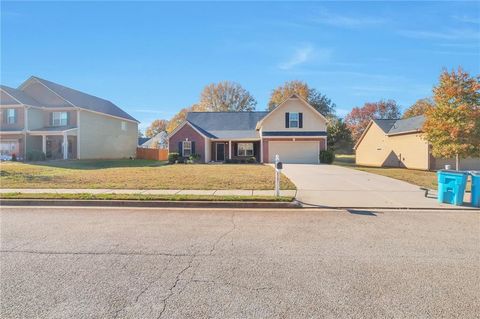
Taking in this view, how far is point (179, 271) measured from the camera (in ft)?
12.9

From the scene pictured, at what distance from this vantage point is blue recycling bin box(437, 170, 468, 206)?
27.7ft

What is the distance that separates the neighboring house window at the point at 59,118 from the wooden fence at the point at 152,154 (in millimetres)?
10864

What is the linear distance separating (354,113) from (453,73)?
48819 millimetres

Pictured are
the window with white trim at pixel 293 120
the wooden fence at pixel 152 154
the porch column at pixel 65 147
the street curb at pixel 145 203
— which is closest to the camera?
the street curb at pixel 145 203

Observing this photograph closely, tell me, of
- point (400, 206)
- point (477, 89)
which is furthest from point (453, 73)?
point (400, 206)

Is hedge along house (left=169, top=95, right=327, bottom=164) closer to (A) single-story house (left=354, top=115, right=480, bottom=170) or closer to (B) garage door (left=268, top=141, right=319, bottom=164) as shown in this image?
(B) garage door (left=268, top=141, right=319, bottom=164)

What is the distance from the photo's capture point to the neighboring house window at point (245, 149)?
104 feet

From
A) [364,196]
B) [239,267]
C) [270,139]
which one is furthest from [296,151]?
[239,267]

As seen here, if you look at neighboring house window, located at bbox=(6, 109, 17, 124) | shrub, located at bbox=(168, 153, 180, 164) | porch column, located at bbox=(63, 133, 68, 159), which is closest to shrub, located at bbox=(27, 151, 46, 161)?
porch column, located at bbox=(63, 133, 68, 159)

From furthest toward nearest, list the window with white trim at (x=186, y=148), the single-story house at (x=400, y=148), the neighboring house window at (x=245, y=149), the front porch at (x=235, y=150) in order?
the neighboring house window at (x=245, y=149) → the front porch at (x=235, y=150) → the window with white trim at (x=186, y=148) → the single-story house at (x=400, y=148)

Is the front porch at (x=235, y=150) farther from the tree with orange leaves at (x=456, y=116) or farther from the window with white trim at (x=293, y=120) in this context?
the tree with orange leaves at (x=456, y=116)

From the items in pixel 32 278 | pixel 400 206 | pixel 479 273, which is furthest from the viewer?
pixel 400 206

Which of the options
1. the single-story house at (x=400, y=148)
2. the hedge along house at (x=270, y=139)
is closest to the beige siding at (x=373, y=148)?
the single-story house at (x=400, y=148)

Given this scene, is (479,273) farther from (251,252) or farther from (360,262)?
(251,252)
